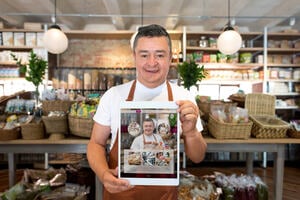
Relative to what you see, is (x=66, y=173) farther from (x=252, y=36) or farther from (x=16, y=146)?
(x=252, y=36)

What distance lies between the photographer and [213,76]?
5.06 metres

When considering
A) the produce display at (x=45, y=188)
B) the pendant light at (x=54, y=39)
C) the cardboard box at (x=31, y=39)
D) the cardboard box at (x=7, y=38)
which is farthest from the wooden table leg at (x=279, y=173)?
the cardboard box at (x=7, y=38)

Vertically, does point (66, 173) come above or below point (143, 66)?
below

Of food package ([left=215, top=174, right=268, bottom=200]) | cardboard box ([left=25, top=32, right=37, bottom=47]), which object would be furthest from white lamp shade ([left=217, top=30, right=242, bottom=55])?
cardboard box ([left=25, top=32, right=37, bottom=47])

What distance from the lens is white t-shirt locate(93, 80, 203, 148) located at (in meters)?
1.21

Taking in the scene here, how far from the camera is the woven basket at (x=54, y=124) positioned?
2.09 metres

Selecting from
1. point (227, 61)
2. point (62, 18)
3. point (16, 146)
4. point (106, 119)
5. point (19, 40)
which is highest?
point (62, 18)

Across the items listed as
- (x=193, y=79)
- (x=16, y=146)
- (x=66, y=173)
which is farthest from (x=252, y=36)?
(x=16, y=146)

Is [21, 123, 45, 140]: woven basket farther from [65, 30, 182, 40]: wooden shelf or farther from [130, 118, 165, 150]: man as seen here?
[65, 30, 182, 40]: wooden shelf

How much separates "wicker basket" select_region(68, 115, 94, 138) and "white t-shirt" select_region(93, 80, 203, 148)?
2.74ft

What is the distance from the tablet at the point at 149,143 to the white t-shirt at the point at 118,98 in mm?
179

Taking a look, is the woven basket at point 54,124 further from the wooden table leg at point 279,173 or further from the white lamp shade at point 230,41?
the white lamp shade at point 230,41

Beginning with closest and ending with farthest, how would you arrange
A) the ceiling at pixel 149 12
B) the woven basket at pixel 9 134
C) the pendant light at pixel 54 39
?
the woven basket at pixel 9 134 → the pendant light at pixel 54 39 → the ceiling at pixel 149 12

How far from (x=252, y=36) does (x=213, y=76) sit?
1195mm
